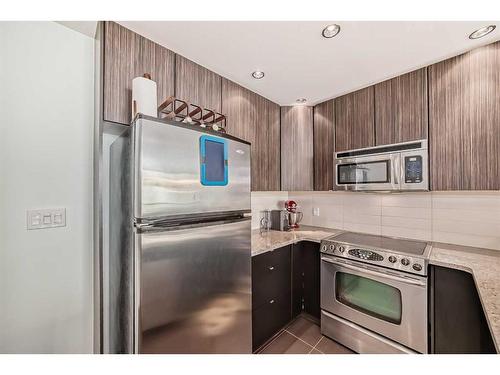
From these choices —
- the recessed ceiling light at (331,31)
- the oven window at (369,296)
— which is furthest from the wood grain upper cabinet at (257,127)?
the oven window at (369,296)

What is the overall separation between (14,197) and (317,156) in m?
2.32

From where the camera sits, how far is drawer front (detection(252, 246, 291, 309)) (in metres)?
1.67

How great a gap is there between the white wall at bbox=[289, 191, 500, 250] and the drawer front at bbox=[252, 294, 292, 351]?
3.45ft

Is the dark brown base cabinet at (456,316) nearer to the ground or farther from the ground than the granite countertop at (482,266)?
nearer to the ground

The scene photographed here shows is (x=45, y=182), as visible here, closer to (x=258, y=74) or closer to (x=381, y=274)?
(x=258, y=74)

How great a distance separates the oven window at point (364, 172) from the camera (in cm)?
178

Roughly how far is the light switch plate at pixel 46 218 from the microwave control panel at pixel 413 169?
2366mm

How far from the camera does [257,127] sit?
7.09ft

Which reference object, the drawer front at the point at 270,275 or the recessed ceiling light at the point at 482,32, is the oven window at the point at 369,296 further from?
the recessed ceiling light at the point at 482,32

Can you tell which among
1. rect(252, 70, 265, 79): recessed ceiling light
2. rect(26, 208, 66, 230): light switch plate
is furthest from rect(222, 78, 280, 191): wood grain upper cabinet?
rect(26, 208, 66, 230): light switch plate

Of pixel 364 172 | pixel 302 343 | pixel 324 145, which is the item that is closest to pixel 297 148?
pixel 324 145

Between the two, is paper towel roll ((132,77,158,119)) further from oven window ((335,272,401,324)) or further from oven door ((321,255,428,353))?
oven window ((335,272,401,324))

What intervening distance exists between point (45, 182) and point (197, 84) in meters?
1.13
